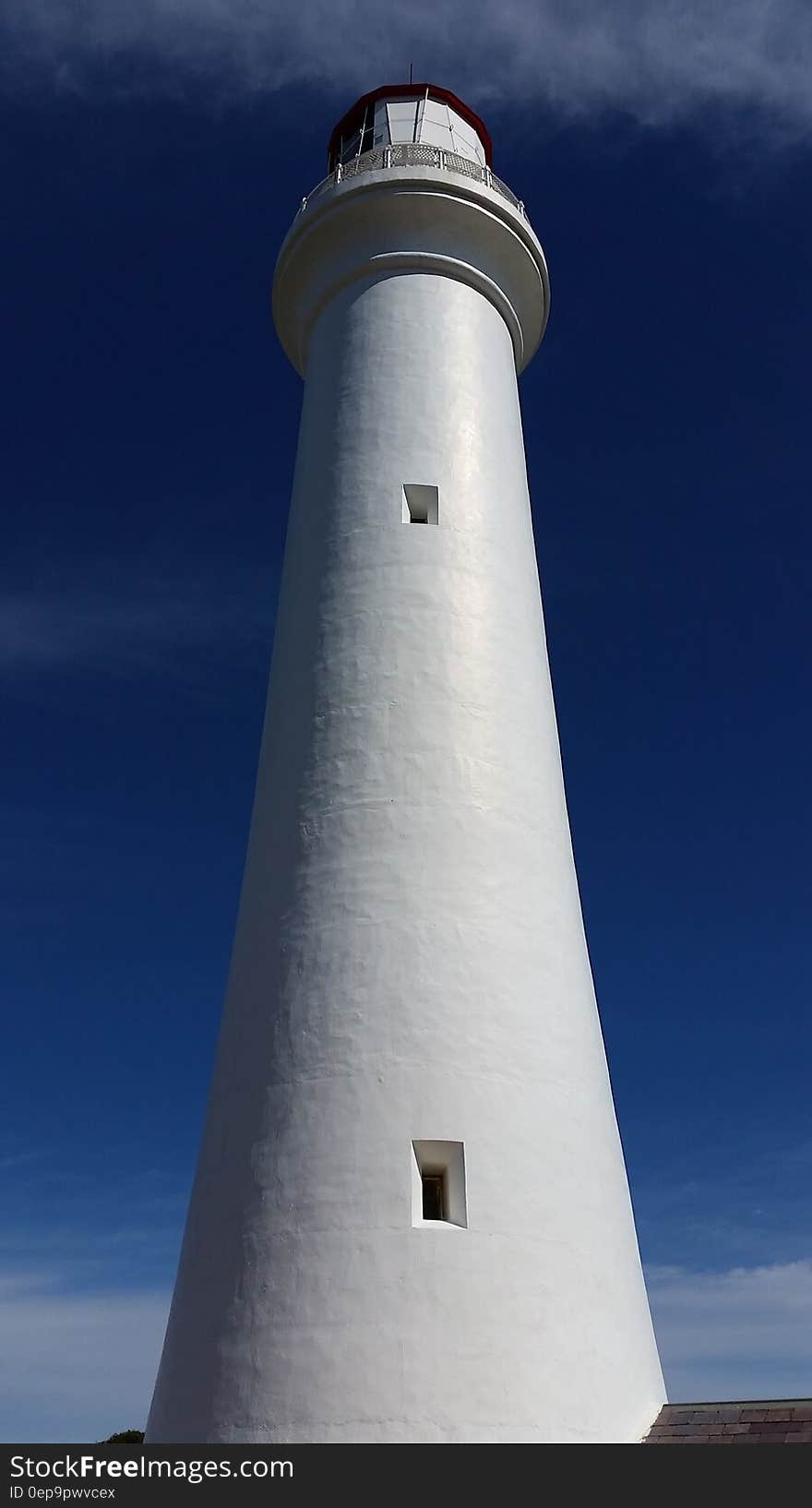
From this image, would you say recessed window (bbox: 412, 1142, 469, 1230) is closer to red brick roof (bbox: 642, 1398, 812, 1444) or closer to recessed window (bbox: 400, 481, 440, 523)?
red brick roof (bbox: 642, 1398, 812, 1444)

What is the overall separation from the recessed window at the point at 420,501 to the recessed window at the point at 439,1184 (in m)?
6.28

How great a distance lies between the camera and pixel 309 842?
11.3 m

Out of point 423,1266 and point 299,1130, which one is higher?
point 299,1130

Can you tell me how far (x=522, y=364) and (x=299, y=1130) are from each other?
1064 centimetres

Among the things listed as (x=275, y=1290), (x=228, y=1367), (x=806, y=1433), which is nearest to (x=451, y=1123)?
(x=275, y=1290)

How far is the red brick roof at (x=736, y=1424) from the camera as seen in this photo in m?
8.95

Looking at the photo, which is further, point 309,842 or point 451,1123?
point 309,842

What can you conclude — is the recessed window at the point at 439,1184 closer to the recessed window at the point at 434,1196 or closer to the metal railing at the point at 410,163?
the recessed window at the point at 434,1196

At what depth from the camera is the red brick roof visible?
29.4ft

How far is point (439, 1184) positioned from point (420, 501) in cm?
673

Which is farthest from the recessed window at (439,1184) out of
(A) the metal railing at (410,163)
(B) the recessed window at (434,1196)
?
(A) the metal railing at (410,163)

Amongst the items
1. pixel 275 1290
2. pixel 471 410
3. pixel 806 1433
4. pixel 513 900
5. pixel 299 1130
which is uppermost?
pixel 471 410

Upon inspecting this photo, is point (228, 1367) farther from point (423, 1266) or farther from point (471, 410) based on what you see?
point (471, 410)

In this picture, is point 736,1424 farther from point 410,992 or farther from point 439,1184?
point 410,992
